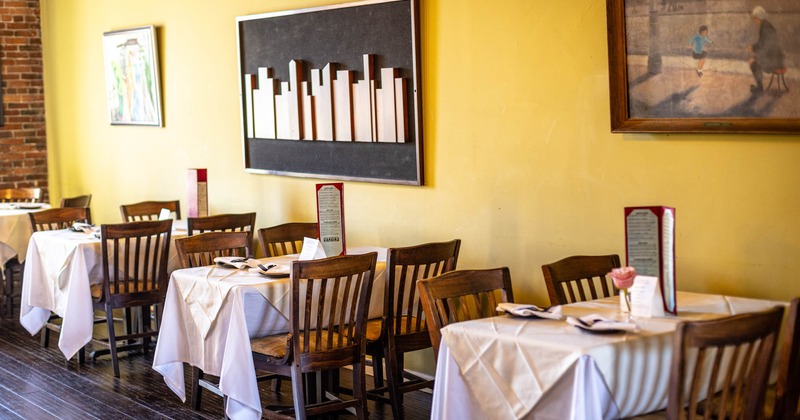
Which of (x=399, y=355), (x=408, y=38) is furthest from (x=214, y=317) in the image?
(x=408, y=38)

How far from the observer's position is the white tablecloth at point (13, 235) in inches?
316

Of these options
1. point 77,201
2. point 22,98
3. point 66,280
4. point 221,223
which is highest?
point 22,98

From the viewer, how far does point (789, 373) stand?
11.1ft

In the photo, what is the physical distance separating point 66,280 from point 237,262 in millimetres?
1830

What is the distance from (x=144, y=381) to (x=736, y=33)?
400 centimetres

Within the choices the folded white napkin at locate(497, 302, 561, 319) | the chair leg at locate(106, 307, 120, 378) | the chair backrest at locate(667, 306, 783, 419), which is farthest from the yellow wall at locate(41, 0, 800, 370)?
the chair leg at locate(106, 307, 120, 378)

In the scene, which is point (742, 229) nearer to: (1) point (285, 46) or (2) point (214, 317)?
(2) point (214, 317)

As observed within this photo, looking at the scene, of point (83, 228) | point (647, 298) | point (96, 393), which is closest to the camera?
point (647, 298)

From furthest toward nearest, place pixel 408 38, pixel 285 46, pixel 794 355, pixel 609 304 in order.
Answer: pixel 285 46 → pixel 408 38 → pixel 609 304 → pixel 794 355

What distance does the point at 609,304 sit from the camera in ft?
13.5

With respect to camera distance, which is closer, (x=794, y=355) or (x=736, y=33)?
(x=794, y=355)

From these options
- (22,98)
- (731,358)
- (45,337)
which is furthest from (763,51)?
(22,98)

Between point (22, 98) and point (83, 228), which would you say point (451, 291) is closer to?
point (83, 228)

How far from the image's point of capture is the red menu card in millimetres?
7180
